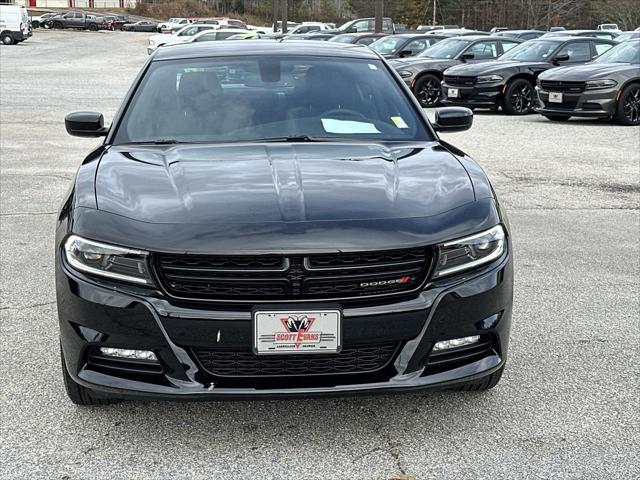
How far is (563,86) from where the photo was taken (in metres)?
15.6

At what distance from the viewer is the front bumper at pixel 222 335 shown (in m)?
3.10

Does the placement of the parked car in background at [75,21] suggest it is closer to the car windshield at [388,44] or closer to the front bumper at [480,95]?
the car windshield at [388,44]

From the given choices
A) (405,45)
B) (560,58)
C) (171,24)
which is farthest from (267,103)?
(171,24)

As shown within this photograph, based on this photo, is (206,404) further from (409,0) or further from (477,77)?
(409,0)

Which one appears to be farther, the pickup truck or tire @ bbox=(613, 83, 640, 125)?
the pickup truck

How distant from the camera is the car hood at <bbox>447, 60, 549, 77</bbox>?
17812 millimetres

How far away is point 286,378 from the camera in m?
3.18

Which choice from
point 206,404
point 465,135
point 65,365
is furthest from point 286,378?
point 465,135

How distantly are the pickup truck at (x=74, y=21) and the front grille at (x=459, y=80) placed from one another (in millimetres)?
68503

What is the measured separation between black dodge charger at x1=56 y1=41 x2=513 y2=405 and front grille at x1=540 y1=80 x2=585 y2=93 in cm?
1259

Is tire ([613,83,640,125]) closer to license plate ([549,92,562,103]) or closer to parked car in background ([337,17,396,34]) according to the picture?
license plate ([549,92,562,103])

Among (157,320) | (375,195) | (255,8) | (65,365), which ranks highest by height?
(375,195)

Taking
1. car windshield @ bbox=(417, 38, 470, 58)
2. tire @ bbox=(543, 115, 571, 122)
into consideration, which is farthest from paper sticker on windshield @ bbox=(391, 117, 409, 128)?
car windshield @ bbox=(417, 38, 470, 58)

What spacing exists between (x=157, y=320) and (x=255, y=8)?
382 ft
